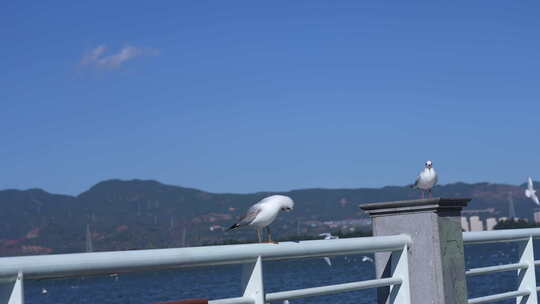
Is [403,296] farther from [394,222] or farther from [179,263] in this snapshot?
[179,263]

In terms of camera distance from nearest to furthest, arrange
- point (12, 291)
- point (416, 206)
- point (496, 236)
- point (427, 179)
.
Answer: point (12, 291), point (416, 206), point (496, 236), point (427, 179)

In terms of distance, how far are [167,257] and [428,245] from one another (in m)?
1.73

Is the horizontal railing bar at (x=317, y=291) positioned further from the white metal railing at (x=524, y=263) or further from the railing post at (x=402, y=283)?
the white metal railing at (x=524, y=263)

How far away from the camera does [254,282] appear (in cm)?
371

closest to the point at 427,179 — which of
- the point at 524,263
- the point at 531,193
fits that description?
the point at 524,263

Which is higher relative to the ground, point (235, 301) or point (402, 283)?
point (402, 283)

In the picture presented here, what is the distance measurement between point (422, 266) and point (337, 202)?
182 m

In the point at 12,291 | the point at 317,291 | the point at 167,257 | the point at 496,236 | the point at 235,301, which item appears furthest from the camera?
the point at 496,236

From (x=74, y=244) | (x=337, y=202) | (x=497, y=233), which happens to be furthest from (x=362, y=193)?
(x=497, y=233)

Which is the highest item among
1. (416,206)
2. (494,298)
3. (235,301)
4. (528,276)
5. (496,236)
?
(416,206)

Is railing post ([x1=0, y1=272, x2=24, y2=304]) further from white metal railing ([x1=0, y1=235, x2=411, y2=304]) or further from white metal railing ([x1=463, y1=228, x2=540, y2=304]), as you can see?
white metal railing ([x1=463, y1=228, x2=540, y2=304])

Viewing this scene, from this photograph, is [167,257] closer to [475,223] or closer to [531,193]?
[531,193]

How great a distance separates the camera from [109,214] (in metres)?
191

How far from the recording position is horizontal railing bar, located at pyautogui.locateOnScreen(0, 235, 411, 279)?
294cm
